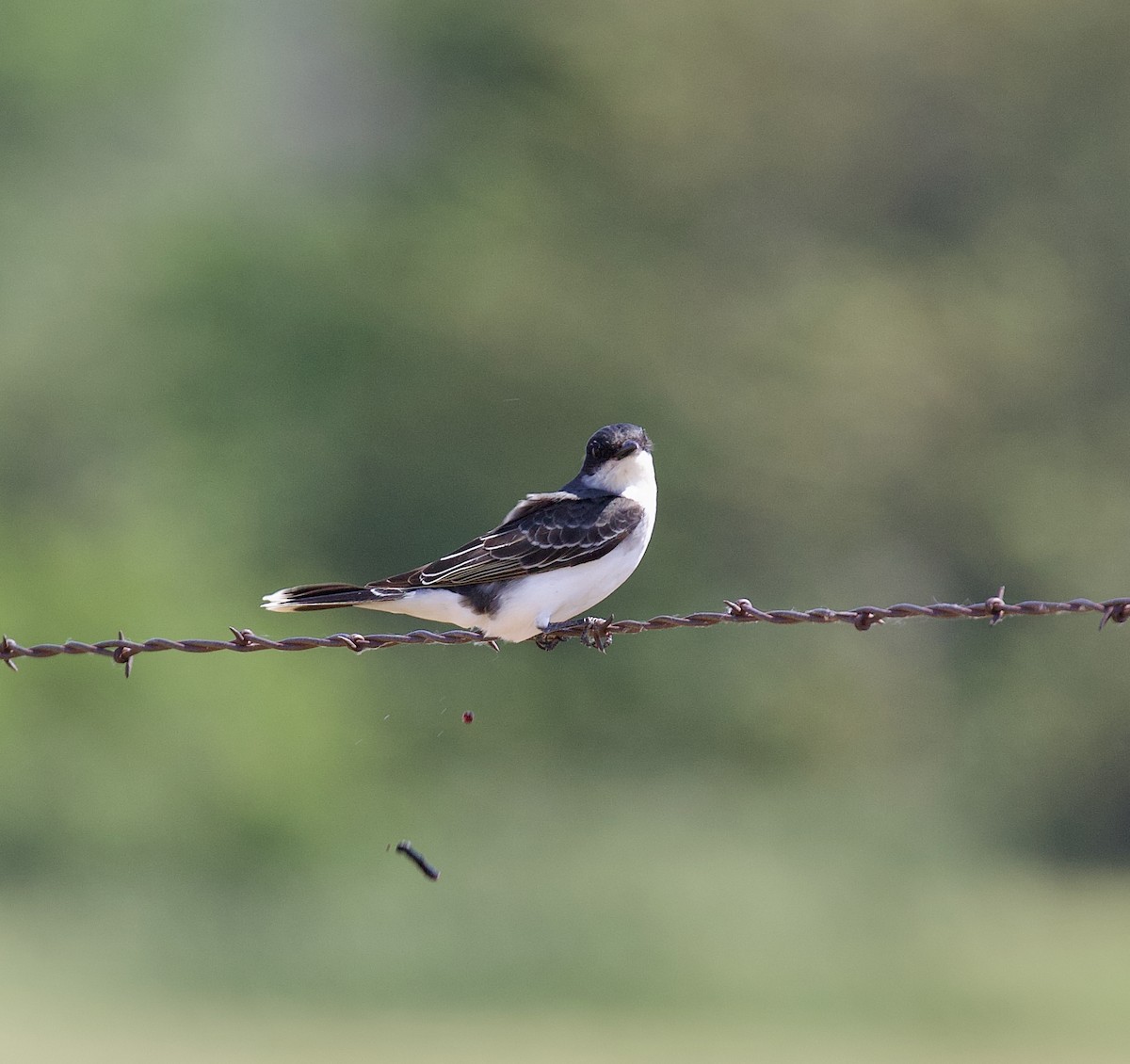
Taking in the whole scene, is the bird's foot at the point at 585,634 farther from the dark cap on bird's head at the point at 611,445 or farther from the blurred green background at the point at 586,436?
the blurred green background at the point at 586,436

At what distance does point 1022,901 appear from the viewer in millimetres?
29766

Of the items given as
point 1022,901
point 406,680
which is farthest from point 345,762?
point 1022,901

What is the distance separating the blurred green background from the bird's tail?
16.3 meters

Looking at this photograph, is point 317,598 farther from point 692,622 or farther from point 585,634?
point 692,622

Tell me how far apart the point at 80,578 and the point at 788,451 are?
12749 mm

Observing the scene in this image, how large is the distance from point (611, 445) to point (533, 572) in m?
1.03

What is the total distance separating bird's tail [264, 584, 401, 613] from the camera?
29.0 feet

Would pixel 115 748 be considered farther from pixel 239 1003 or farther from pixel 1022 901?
pixel 1022 901

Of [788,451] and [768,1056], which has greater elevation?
[788,451]

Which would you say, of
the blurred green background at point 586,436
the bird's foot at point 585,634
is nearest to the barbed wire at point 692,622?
the bird's foot at point 585,634

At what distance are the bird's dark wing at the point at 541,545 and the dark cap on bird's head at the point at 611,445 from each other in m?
0.46

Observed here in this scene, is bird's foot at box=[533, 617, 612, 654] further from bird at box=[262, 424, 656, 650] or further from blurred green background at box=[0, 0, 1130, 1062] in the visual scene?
blurred green background at box=[0, 0, 1130, 1062]

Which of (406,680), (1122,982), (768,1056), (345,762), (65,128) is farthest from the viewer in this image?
(65,128)

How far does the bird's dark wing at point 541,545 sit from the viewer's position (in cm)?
948
